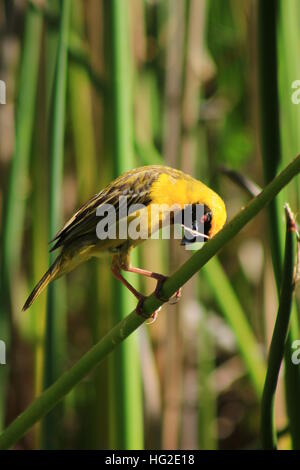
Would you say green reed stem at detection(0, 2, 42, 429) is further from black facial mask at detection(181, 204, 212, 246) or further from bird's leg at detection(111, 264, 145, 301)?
black facial mask at detection(181, 204, 212, 246)

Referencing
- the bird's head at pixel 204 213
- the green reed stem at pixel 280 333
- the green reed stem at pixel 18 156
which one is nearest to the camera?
the green reed stem at pixel 280 333

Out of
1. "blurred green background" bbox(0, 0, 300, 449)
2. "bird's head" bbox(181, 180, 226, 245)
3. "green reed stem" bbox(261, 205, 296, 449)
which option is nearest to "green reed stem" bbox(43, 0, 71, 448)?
"blurred green background" bbox(0, 0, 300, 449)

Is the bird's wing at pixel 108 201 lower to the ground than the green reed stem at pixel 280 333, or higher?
higher

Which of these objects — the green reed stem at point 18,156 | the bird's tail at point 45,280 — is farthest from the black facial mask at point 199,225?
the green reed stem at point 18,156

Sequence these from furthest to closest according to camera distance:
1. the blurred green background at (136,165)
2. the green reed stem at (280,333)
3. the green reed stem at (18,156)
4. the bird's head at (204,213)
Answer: the green reed stem at (18,156)
the blurred green background at (136,165)
the bird's head at (204,213)
the green reed stem at (280,333)

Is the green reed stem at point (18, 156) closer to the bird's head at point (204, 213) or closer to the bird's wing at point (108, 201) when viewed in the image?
the bird's wing at point (108, 201)

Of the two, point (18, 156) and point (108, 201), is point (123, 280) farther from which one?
point (18, 156)
